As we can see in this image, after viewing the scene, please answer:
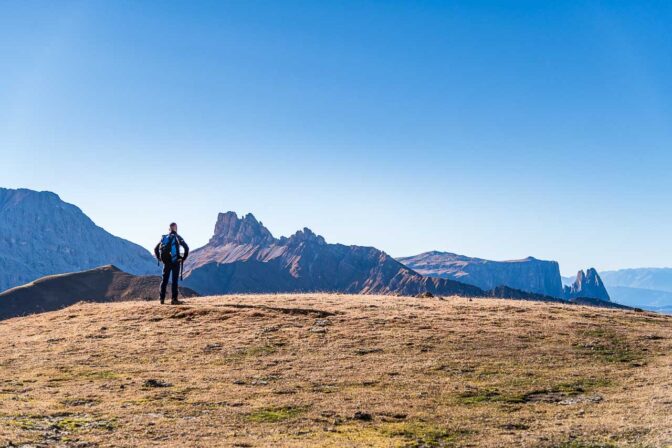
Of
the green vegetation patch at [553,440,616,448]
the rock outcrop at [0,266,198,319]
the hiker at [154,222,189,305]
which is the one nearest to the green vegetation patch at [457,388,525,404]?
the green vegetation patch at [553,440,616,448]

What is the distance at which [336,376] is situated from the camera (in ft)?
55.9

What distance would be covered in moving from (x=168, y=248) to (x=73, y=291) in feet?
460

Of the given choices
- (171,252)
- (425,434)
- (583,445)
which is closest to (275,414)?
(425,434)

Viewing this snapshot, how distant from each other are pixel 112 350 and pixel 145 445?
11.0 m

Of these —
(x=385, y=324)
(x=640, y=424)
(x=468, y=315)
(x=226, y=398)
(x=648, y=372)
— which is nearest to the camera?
(x=640, y=424)

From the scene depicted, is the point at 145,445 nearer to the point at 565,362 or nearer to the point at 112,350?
the point at 112,350

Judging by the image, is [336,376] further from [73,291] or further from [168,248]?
[73,291]

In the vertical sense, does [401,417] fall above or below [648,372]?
below

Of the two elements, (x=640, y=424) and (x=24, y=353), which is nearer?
(x=640, y=424)

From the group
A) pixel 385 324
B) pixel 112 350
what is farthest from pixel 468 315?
pixel 112 350

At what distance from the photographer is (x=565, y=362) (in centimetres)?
1889

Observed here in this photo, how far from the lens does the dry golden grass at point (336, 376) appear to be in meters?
12.0

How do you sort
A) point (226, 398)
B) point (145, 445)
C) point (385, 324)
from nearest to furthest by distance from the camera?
point (145, 445), point (226, 398), point (385, 324)

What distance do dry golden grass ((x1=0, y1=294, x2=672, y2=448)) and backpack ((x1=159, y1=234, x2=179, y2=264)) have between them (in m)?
2.56
